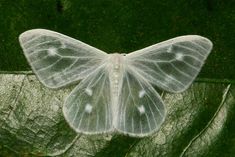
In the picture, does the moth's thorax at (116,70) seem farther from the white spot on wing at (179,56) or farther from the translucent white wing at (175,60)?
the white spot on wing at (179,56)

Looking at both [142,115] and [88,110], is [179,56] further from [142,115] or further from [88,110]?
[88,110]

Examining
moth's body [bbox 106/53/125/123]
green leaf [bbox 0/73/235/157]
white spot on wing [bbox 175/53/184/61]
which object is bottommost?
green leaf [bbox 0/73/235/157]

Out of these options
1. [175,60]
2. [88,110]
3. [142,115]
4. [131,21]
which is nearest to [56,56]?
[88,110]

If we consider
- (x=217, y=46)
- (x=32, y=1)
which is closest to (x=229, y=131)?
(x=217, y=46)

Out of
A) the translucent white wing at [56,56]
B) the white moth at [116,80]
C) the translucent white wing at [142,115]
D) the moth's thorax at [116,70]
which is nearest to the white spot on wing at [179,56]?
the white moth at [116,80]

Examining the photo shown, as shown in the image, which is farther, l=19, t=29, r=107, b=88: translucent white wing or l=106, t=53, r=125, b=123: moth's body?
l=106, t=53, r=125, b=123: moth's body

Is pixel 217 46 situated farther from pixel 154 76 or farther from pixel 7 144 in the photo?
pixel 7 144

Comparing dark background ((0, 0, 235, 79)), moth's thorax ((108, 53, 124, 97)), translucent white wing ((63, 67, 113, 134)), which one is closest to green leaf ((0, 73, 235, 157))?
translucent white wing ((63, 67, 113, 134))

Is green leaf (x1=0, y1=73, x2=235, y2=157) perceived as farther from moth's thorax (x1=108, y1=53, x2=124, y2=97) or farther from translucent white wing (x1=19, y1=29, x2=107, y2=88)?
moth's thorax (x1=108, y1=53, x2=124, y2=97)

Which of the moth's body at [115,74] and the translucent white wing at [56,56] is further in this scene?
the moth's body at [115,74]
